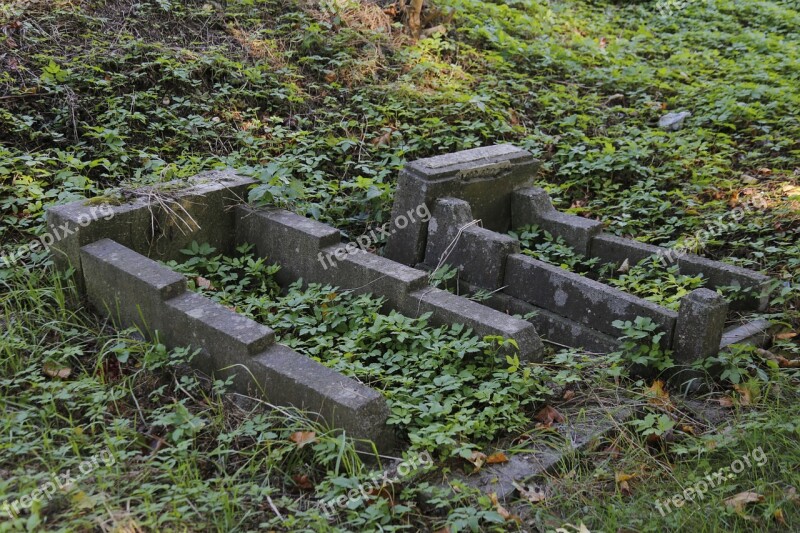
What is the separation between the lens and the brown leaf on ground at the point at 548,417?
3.66 metres

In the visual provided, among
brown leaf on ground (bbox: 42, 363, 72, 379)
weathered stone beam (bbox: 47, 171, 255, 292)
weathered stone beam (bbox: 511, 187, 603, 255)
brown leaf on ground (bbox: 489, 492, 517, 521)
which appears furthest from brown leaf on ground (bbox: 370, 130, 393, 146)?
brown leaf on ground (bbox: 489, 492, 517, 521)

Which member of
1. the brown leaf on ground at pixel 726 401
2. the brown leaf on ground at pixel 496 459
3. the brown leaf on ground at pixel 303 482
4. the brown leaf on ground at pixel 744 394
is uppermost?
the brown leaf on ground at pixel 744 394

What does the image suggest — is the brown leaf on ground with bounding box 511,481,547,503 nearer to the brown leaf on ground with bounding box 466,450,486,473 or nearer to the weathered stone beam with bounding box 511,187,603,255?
the brown leaf on ground with bounding box 466,450,486,473

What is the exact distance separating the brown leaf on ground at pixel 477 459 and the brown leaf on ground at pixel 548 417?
0.46 m

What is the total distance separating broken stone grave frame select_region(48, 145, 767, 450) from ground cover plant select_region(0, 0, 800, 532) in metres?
0.14

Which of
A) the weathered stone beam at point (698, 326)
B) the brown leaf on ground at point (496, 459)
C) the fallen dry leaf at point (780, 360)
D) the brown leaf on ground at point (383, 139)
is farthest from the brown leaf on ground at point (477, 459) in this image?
the brown leaf on ground at point (383, 139)

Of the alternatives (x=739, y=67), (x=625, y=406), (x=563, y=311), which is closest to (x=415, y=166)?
(x=563, y=311)

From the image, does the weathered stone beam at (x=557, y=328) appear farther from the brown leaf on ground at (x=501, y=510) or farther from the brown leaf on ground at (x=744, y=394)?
the brown leaf on ground at (x=501, y=510)

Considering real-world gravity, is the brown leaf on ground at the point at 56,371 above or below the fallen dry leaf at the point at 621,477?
below

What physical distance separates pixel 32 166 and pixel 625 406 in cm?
411

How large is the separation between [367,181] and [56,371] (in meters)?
2.60

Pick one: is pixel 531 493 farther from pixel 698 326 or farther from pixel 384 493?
pixel 698 326

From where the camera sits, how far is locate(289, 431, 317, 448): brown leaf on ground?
3.24 meters

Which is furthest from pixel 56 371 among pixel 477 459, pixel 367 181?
pixel 367 181
